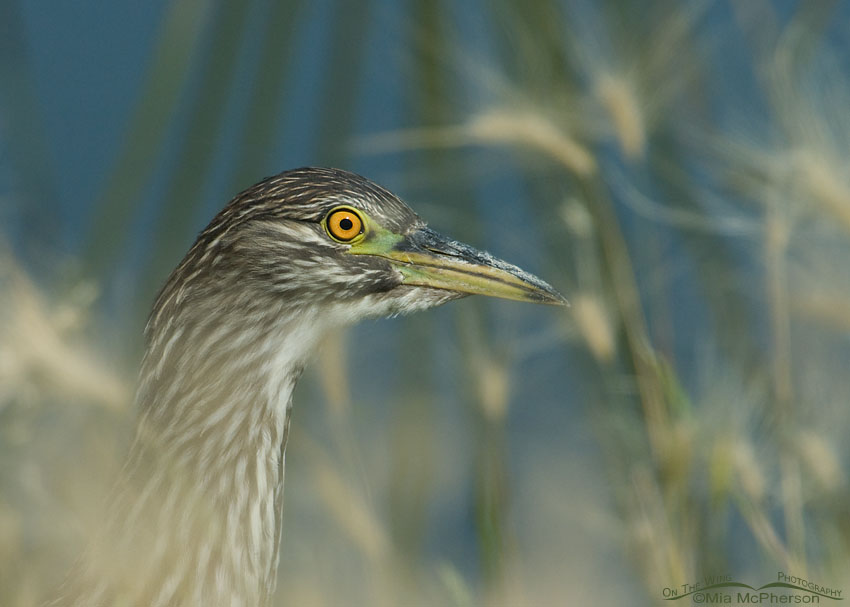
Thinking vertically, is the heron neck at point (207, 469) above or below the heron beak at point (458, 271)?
below

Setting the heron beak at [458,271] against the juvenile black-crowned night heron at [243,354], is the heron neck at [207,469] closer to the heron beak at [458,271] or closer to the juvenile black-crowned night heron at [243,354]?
the juvenile black-crowned night heron at [243,354]

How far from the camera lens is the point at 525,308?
5488 mm

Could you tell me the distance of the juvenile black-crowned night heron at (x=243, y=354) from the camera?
3465mm

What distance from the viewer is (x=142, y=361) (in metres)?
3.72

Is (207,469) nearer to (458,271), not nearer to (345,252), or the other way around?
(345,252)

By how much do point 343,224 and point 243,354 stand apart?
0.48m

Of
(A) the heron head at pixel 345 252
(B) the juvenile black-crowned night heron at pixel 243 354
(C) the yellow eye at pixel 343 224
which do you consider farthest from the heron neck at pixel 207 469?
(C) the yellow eye at pixel 343 224

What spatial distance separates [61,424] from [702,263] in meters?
2.43

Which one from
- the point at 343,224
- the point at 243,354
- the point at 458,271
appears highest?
the point at 343,224

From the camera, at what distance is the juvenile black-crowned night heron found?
11.4 ft

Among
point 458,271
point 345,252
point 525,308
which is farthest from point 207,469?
point 525,308

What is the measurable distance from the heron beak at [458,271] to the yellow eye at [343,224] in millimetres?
68

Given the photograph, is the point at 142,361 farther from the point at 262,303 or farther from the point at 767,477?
the point at 767,477

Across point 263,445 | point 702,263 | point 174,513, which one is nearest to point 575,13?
point 702,263
